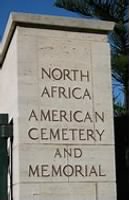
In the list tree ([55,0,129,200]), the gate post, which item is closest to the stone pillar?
the gate post

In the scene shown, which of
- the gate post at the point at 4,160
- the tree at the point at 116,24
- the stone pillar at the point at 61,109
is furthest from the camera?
the tree at the point at 116,24

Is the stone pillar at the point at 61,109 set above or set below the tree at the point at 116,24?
below

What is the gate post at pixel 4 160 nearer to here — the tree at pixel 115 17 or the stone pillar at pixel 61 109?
the stone pillar at pixel 61 109

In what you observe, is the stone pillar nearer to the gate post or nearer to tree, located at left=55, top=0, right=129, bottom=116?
the gate post

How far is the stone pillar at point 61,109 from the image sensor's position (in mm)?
6660

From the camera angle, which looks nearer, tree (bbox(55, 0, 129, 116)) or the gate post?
the gate post

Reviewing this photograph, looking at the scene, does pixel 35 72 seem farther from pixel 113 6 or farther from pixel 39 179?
pixel 113 6

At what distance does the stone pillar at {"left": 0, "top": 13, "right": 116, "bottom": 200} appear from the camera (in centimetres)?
666

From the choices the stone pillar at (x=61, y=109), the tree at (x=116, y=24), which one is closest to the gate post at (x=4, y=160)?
the stone pillar at (x=61, y=109)

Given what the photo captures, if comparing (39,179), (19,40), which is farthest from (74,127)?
(19,40)

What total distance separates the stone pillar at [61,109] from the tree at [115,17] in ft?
41.9

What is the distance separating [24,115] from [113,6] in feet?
48.5

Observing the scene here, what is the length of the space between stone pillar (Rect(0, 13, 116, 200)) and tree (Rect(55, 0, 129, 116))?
12.8 metres

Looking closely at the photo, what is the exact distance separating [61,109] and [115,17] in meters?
14.5
